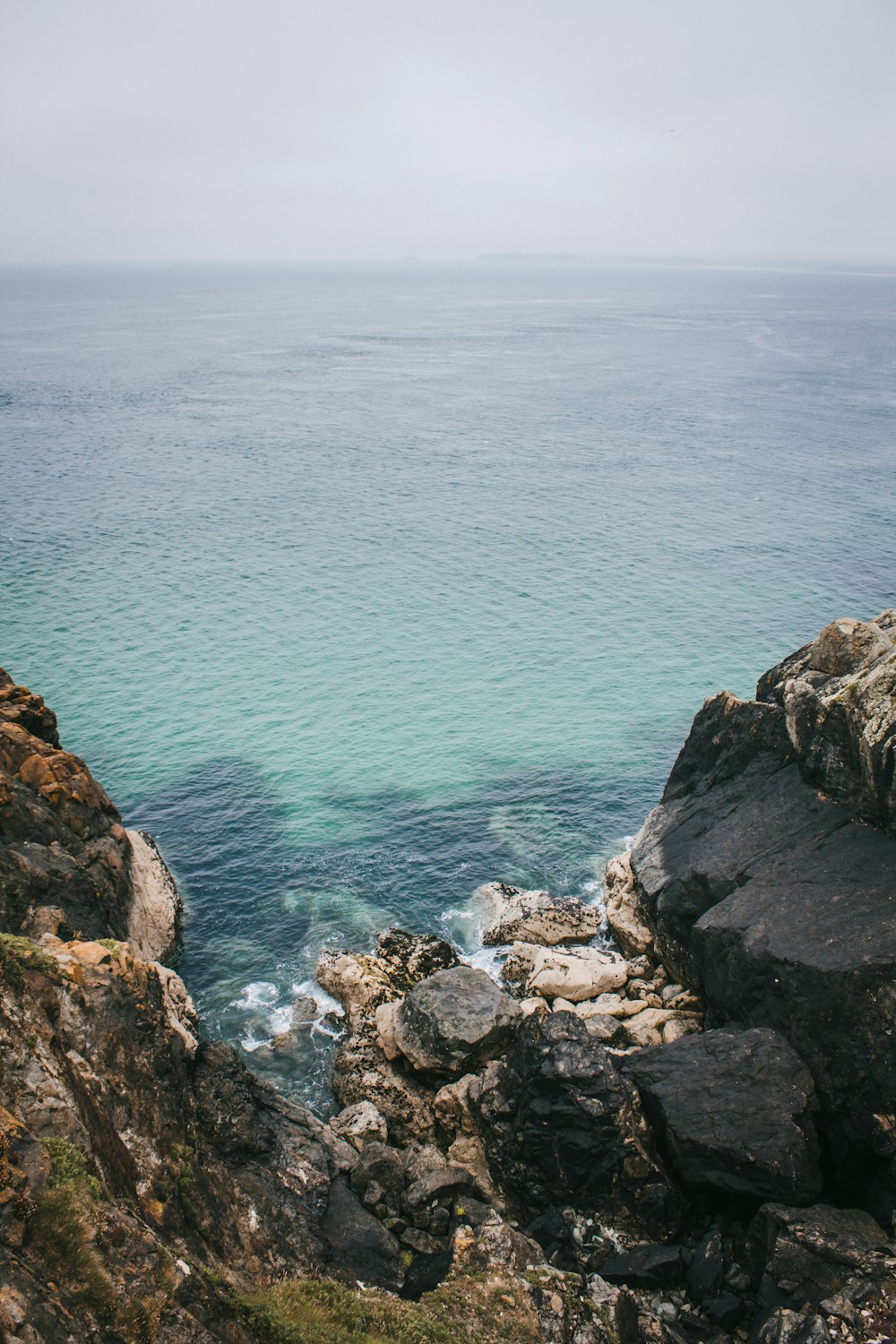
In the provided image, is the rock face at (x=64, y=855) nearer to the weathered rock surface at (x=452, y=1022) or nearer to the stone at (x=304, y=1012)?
the stone at (x=304, y=1012)

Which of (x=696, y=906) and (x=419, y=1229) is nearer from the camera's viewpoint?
(x=419, y=1229)

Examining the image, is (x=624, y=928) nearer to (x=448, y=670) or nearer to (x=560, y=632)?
(x=448, y=670)

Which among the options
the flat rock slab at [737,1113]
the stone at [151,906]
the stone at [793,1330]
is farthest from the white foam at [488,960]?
the stone at [793,1330]

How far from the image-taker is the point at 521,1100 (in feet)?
105

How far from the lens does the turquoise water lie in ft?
174

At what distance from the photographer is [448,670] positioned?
75312 mm

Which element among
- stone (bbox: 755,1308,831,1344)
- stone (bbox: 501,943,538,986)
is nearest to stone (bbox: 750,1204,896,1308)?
stone (bbox: 755,1308,831,1344)

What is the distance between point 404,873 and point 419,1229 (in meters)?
23.3

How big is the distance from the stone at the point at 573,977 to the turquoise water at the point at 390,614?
266 inches

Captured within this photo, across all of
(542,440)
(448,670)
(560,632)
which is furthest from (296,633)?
(542,440)

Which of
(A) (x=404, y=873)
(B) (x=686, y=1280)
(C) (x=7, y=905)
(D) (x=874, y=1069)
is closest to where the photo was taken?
(B) (x=686, y=1280)

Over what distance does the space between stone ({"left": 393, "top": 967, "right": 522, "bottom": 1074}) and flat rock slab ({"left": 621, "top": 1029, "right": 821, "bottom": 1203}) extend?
19.1 feet

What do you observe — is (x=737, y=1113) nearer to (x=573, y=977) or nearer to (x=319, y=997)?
(x=573, y=977)

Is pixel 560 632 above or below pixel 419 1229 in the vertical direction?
above
